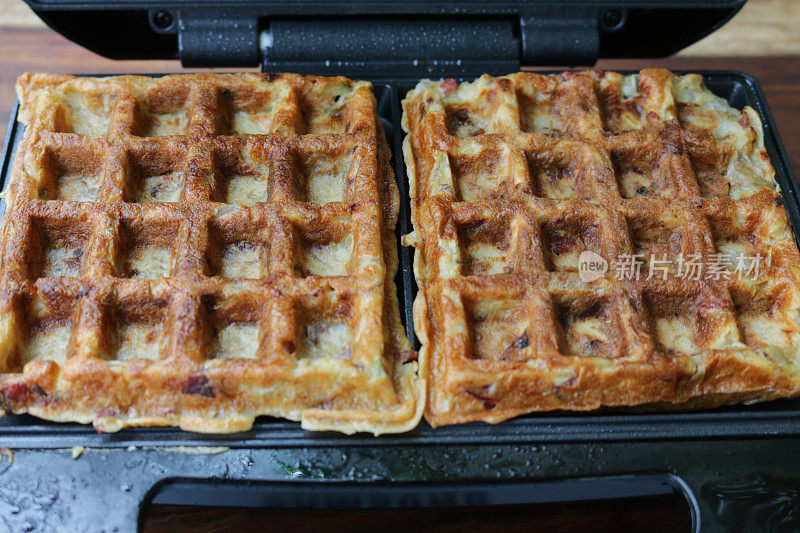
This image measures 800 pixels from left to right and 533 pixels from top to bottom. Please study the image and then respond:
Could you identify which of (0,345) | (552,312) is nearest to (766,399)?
(552,312)

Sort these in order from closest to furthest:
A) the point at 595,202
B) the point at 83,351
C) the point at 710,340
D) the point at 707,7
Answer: the point at 83,351, the point at 710,340, the point at 595,202, the point at 707,7

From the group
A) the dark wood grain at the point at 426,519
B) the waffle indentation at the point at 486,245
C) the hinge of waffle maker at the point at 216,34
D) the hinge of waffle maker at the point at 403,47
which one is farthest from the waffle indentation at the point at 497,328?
the hinge of waffle maker at the point at 216,34

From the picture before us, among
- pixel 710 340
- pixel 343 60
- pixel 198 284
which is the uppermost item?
pixel 343 60

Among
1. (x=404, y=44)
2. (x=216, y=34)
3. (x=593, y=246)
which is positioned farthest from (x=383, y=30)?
(x=593, y=246)

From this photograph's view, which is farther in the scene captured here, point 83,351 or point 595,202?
point 595,202

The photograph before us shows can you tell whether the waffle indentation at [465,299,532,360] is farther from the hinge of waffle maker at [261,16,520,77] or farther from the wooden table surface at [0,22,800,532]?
the hinge of waffle maker at [261,16,520,77]

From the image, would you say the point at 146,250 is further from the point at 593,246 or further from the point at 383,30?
the point at 593,246

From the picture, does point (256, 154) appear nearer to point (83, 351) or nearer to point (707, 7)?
point (83, 351)
